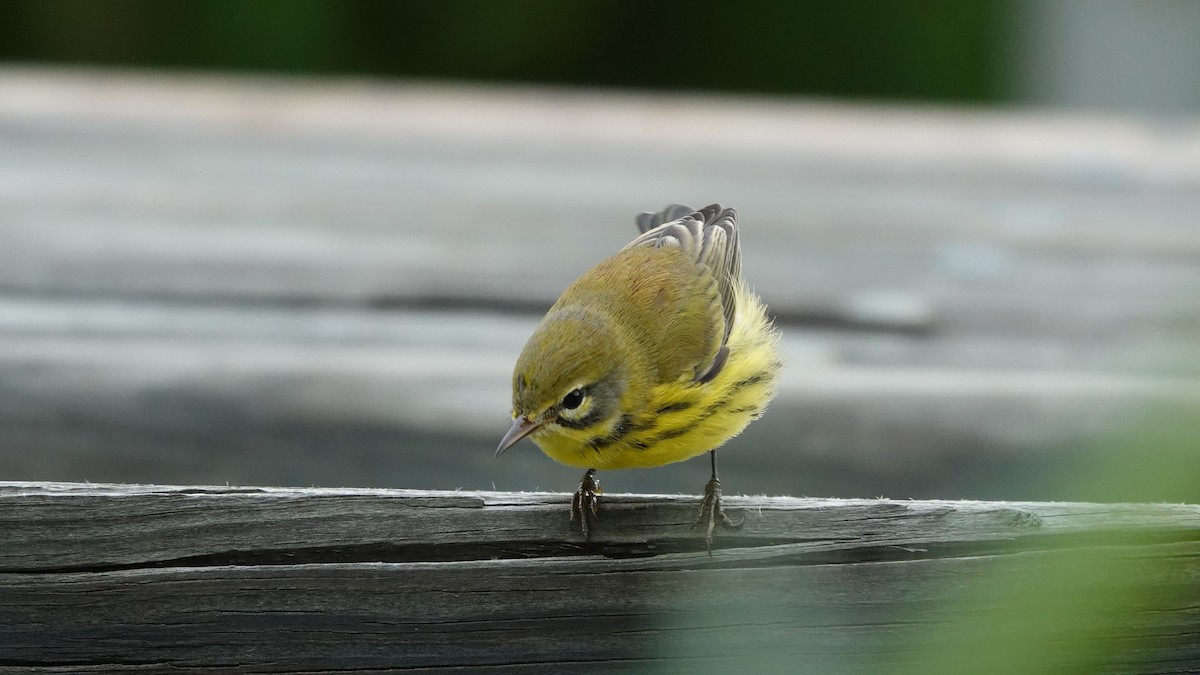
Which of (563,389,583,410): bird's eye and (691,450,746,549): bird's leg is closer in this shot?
(691,450,746,549): bird's leg

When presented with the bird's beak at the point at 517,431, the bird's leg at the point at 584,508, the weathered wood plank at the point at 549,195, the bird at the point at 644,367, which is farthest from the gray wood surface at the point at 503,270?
the bird's leg at the point at 584,508

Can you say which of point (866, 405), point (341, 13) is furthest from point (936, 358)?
point (341, 13)

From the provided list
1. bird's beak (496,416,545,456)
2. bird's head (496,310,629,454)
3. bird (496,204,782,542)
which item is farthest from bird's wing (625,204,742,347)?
bird's beak (496,416,545,456)

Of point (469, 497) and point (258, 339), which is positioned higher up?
point (258, 339)

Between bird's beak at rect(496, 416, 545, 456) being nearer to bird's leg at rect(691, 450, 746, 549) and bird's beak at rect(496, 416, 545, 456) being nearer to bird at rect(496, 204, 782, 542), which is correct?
bird at rect(496, 204, 782, 542)

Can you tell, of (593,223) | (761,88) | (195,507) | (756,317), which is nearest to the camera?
(195,507)

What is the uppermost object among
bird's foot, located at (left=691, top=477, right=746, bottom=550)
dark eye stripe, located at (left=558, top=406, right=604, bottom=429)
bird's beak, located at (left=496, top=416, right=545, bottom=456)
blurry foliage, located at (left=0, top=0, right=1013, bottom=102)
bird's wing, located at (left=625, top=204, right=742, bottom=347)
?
blurry foliage, located at (left=0, top=0, right=1013, bottom=102)

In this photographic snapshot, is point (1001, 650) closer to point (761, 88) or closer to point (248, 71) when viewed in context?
point (248, 71)

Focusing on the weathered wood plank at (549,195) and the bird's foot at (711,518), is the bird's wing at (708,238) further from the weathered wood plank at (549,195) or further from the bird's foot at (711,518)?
the bird's foot at (711,518)
